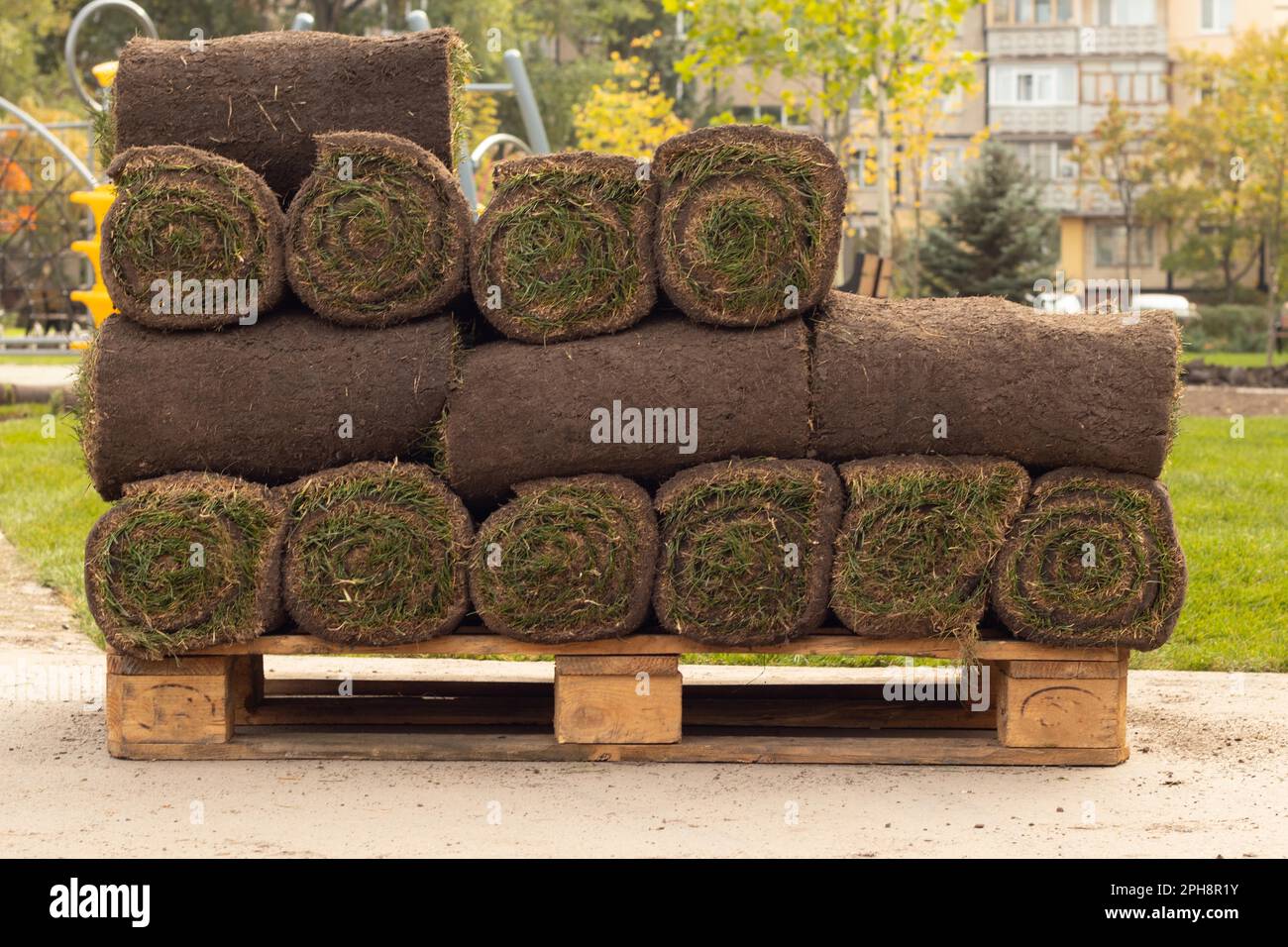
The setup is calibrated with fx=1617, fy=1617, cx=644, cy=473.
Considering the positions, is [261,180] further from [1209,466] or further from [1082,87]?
[1082,87]

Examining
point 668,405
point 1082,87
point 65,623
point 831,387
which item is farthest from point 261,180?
point 1082,87

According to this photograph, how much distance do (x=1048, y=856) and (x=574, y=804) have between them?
4.39 ft

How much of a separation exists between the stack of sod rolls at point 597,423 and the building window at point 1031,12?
49.7 metres

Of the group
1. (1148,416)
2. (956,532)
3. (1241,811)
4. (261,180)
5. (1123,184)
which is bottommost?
(1241,811)

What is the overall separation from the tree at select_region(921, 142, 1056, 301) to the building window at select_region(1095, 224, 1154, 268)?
2764 centimetres

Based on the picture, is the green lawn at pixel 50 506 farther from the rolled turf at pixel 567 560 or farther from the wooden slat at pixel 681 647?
the rolled turf at pixel 567 560

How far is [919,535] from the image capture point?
501 centimetres

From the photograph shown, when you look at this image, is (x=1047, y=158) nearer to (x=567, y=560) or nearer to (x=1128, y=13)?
(x=1128, y=13)

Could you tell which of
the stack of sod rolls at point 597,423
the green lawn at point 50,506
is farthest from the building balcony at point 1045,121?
the stack of sod rolls at point 597,423

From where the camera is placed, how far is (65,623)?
7730 mm

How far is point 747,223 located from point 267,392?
1595 mm

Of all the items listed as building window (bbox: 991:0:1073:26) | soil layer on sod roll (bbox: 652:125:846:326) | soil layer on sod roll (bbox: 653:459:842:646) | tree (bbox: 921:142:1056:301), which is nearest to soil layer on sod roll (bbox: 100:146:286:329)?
Answer: soil layer on sod roll (bbox: 652:125:846:326)

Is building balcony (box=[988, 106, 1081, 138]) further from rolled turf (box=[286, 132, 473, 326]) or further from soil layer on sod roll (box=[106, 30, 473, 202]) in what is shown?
rolled turf (box=[286, 132, 473, 326])
